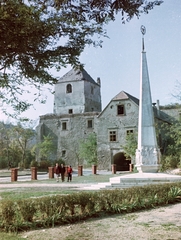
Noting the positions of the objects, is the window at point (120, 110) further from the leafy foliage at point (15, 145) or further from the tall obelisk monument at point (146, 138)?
the tall obelisk monument at point (146, 138)

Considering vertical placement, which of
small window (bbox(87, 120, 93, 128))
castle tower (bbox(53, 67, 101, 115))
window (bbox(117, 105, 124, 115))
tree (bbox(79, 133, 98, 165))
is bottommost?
tree (bbox(79, 133, 98, 165))

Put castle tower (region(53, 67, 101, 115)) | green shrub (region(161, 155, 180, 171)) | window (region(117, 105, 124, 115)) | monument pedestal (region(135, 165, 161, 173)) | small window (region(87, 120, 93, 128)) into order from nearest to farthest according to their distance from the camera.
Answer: monument pedestal (region(135, 165, 161, 173)) → green shrub (region(161, 155, 180, 171)) → window (region(117, 105, 124, 115)) → small window (region(87, 120, 93, 128)) → castle tower (region(53, 67, 101, 115))

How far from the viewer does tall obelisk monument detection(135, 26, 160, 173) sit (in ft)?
46.4

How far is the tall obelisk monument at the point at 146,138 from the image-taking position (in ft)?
46.4

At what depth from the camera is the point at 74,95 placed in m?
39.5

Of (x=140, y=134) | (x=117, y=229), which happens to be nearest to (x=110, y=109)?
(x=140, y=134)

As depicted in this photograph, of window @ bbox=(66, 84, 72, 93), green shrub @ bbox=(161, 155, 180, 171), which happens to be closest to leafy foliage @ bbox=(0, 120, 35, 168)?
window @ bbox=(66, 84, 72, 93)

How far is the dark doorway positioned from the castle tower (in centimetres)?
774

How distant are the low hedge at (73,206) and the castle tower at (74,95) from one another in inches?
1183

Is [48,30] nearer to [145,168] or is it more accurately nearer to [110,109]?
[145,168]

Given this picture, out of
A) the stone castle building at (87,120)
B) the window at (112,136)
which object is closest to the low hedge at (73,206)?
the stone castle building at (87,120)

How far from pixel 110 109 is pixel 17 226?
29.0m

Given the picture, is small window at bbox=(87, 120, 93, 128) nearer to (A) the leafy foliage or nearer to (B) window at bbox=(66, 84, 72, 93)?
(B) window at bbox=(66, 84, 72, 93)

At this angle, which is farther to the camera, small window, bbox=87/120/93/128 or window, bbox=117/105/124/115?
small window, bbox=87/120/93/128
